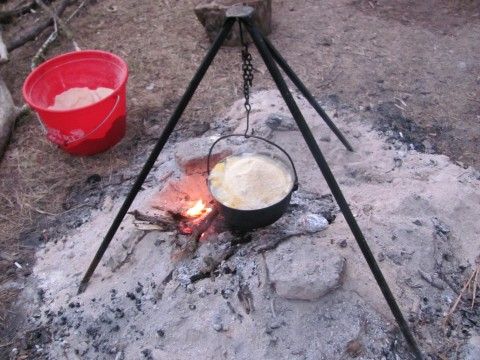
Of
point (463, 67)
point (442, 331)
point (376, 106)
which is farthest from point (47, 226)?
point (463, 67)

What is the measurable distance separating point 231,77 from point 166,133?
7.42 feet

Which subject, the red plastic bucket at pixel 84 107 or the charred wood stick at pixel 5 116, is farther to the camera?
the charred wood stick at pixel 5 116

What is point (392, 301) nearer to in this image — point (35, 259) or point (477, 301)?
point (477, 301)

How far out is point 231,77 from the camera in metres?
4.12

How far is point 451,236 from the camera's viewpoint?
2494 millimetres

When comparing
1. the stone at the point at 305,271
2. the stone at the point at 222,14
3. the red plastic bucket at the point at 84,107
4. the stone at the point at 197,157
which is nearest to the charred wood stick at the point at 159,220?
the stone at the point at 197,157

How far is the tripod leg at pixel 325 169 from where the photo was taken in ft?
5.61

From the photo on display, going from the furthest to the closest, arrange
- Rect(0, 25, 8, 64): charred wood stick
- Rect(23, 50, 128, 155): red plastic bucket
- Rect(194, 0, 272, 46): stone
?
Rect(0, 25, 8, 64): charred wood stick
Rect(194, 0, 272, 46): stone
Rect(23, 50, 128, 155): red plastic bucket

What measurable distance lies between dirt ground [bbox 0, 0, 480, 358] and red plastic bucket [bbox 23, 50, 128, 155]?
7.4 inches

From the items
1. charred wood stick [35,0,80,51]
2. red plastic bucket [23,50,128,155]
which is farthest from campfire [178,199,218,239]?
charred wood stick [35,0,80,51]

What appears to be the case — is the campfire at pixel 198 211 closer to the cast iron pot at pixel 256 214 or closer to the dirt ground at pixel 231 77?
the cast iron pot at pixel 256 214

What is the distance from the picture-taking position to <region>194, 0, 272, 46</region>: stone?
4188 millimetres

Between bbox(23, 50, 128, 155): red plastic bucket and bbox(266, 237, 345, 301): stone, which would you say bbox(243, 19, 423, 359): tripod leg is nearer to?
bbox(266, 237, 345, 301): stone

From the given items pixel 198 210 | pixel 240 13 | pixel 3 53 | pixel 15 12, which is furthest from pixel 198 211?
pixel 15 12
